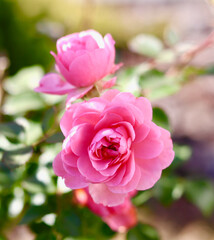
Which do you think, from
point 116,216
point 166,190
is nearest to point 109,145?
point 116,216

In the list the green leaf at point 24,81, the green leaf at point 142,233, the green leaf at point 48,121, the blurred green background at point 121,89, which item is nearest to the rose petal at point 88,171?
the blurred green background at point 121,89

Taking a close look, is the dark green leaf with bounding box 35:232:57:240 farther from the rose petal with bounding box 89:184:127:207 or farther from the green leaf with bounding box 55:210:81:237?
the rose petal with bounding box 89:184:127:207

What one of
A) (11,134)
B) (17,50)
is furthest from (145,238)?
(17,50)

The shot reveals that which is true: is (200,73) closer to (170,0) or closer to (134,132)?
(134,132)

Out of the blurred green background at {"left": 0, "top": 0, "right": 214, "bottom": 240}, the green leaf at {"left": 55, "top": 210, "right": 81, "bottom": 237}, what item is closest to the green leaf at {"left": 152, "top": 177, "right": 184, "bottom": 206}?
the blurred green background at {"left": 0, "top": 0, "right": 214, "bottom": 240}

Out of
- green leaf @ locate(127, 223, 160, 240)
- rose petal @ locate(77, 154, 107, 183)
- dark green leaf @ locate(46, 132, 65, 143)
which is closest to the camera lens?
rose petal @ locate(77, 154, 107, 183)

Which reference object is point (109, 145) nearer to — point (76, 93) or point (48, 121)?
point (76, 93)
